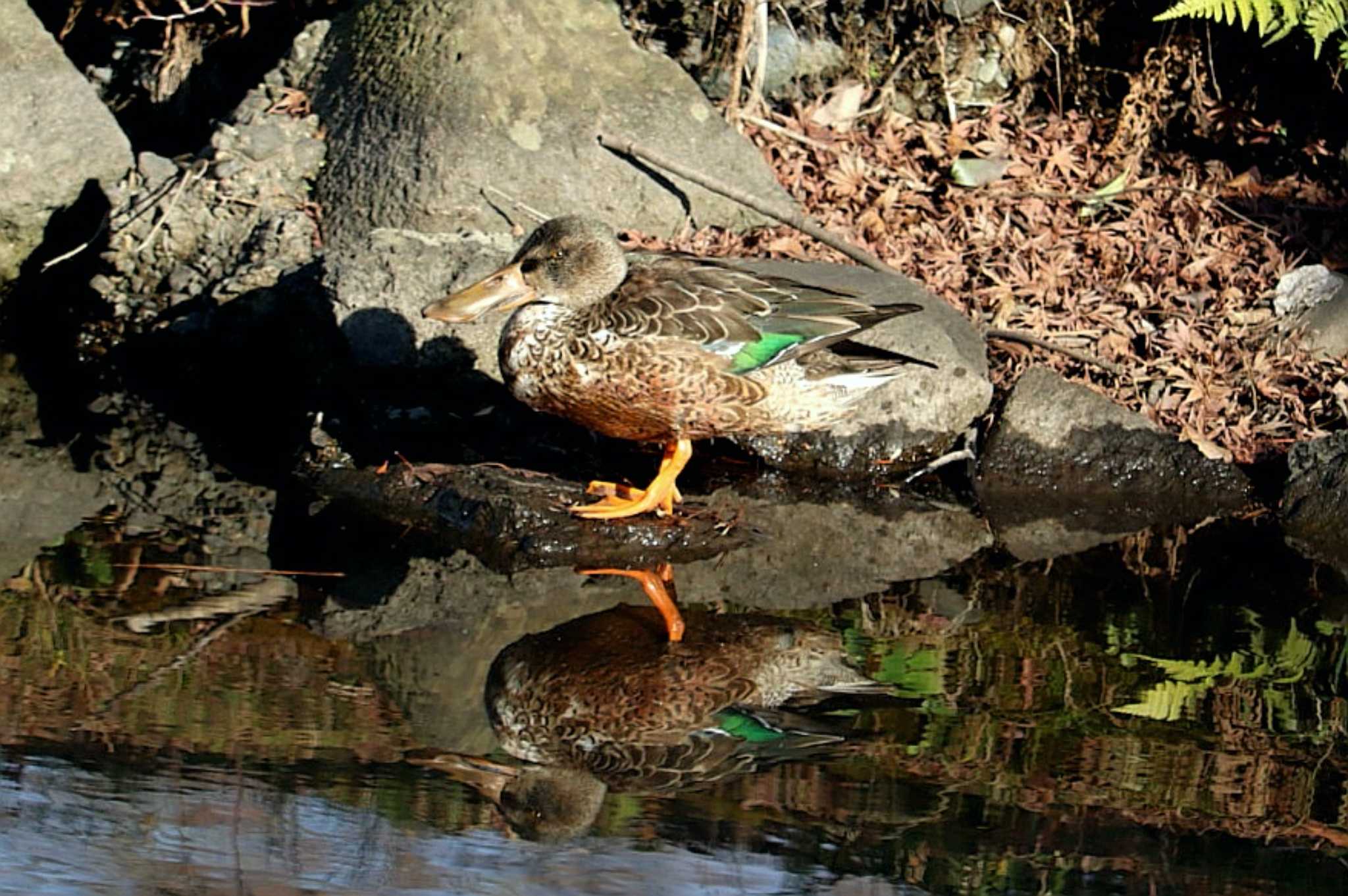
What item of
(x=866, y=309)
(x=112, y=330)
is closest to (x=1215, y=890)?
(x=866, y=309)

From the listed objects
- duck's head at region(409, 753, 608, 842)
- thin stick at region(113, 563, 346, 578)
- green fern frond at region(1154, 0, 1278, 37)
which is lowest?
duck's head at region(409, 753, 608, 842)

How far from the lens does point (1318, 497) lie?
21.9 feet

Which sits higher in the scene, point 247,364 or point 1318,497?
point 1318,497

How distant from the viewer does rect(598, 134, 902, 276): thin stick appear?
8.15 meters

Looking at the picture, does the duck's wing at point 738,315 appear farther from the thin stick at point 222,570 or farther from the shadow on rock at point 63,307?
the shadow on rock at point 63,307

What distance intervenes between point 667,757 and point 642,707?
0.37 metres

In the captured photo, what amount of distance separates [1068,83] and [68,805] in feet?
24.2

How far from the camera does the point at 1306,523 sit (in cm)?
664

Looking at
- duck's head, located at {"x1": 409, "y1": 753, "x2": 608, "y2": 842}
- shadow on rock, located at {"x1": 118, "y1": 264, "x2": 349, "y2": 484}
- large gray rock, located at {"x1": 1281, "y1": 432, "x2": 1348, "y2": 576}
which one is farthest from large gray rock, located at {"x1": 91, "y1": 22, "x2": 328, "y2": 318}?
duck's head, located at {"x1": 409, "y1": 753, "x2": 608, "y2": 842}

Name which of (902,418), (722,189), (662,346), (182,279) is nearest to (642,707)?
(662,346)

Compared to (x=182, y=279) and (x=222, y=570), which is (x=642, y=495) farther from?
(x=182, y=279)

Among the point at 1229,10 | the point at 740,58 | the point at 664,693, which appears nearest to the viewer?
the point at 664,693

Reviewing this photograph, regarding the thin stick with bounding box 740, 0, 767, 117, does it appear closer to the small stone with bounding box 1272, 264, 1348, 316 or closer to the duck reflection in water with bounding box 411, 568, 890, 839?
the small stone with bounding box 1272, 264, 1348, 316

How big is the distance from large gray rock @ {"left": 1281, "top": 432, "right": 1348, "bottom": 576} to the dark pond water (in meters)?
0.60
